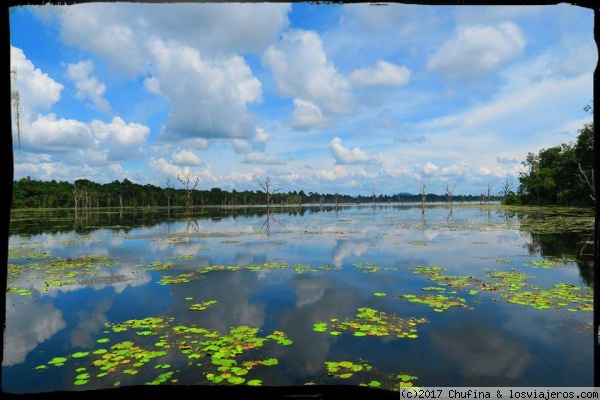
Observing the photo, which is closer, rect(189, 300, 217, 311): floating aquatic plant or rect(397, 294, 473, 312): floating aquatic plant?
rect(397, 294, 473, 312): floating aquatic plant

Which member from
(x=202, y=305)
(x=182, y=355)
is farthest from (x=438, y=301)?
(x=182, y=355)

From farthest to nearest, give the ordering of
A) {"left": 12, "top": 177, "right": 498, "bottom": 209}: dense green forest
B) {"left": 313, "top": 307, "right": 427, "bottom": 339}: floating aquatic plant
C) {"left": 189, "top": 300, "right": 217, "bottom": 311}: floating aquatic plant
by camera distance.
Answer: {"left": 12, "top": 177, "right": 498, "bottom": 209}: dense green forest, {"left": 189, "top": 300, "right": 217, "bottom": 311}: floating aquatic plant, {"left": 313, "top": 307, "right": 427, "bottom": 339}: floating aquatic plant

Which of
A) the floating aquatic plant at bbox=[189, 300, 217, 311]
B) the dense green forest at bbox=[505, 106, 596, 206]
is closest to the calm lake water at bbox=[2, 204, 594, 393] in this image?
the floating aquatic plant at bbox=[189, 300, 217, 311]

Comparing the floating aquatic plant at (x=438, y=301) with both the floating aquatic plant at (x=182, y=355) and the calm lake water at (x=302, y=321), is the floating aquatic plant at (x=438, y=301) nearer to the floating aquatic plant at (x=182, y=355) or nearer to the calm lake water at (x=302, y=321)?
the calm lake water at (x=302, y=321)

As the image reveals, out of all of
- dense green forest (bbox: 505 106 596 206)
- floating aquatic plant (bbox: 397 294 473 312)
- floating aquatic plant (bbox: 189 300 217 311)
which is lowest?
floating aquatic plant (bbox: 189 300 217 311)

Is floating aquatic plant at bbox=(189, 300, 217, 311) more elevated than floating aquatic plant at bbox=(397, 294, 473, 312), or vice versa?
floating aquatic plant at bbox=(397, 294, 473, 312)

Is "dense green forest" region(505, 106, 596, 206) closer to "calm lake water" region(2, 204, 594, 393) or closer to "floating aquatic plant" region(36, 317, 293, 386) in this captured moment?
"calm lake water" region(2, 204, 594, 393)

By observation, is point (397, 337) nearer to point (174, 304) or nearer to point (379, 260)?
point (174, 304)

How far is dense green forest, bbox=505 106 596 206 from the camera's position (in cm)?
3341

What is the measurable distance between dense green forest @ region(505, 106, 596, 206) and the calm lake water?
28394mm

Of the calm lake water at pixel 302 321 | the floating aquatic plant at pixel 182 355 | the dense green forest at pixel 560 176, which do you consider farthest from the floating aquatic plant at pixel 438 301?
the dense green forest at pixel 560 176

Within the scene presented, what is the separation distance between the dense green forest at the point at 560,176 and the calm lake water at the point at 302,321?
2839cm

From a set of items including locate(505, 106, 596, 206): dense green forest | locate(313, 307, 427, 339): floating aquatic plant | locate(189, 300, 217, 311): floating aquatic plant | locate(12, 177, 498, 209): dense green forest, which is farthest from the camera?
locate(12, 177, 498, 209): dense green forest

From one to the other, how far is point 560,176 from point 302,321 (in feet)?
168
